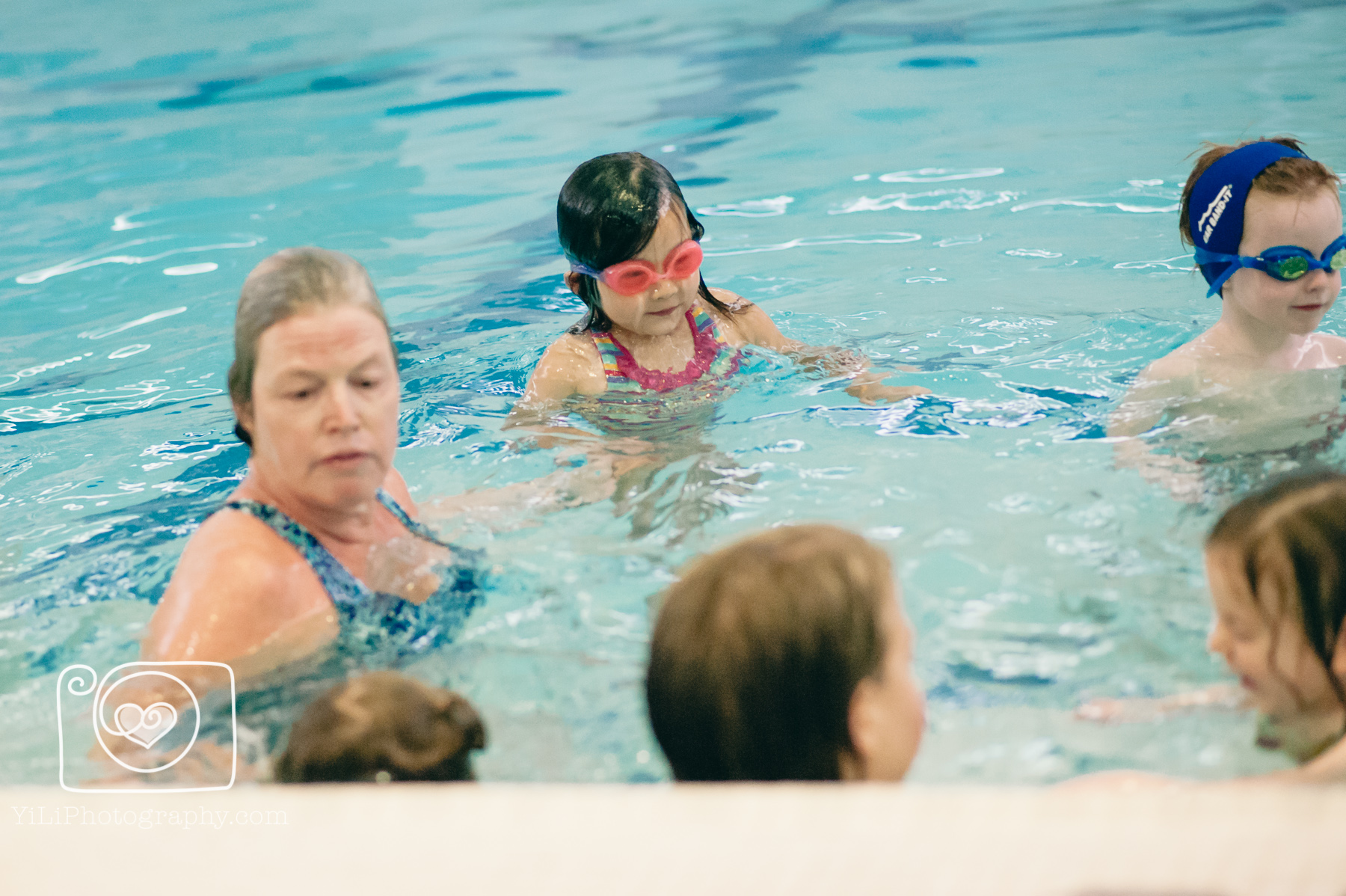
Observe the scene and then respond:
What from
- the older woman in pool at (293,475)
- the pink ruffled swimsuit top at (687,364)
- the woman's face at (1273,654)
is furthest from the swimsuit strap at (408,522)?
the woman's face at (1273,654)

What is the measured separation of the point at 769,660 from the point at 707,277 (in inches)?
179

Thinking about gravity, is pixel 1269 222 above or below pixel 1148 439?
above

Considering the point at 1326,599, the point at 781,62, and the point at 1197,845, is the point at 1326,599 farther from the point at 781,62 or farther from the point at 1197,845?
the point at 781,62

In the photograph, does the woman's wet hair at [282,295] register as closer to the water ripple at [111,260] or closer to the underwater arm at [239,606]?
the underwater arm at [239,606]

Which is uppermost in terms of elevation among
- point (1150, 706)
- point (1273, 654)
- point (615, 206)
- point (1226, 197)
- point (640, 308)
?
point (615, 206)

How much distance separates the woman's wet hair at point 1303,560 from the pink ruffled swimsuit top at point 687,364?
249cm

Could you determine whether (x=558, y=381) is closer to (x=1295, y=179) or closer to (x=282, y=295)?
(x=282, y=295)

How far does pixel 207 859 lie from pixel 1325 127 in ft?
24.6

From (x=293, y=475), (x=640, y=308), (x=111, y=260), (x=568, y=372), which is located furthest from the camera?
(x=111, y=260)

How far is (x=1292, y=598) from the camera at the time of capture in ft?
6.42

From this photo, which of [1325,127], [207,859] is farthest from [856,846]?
[1325,127]

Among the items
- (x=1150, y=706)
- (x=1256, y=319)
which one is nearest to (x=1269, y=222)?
(x=1256, y=319)

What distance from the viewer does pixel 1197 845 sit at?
133cm

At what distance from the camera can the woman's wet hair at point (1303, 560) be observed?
1930 millimetres
